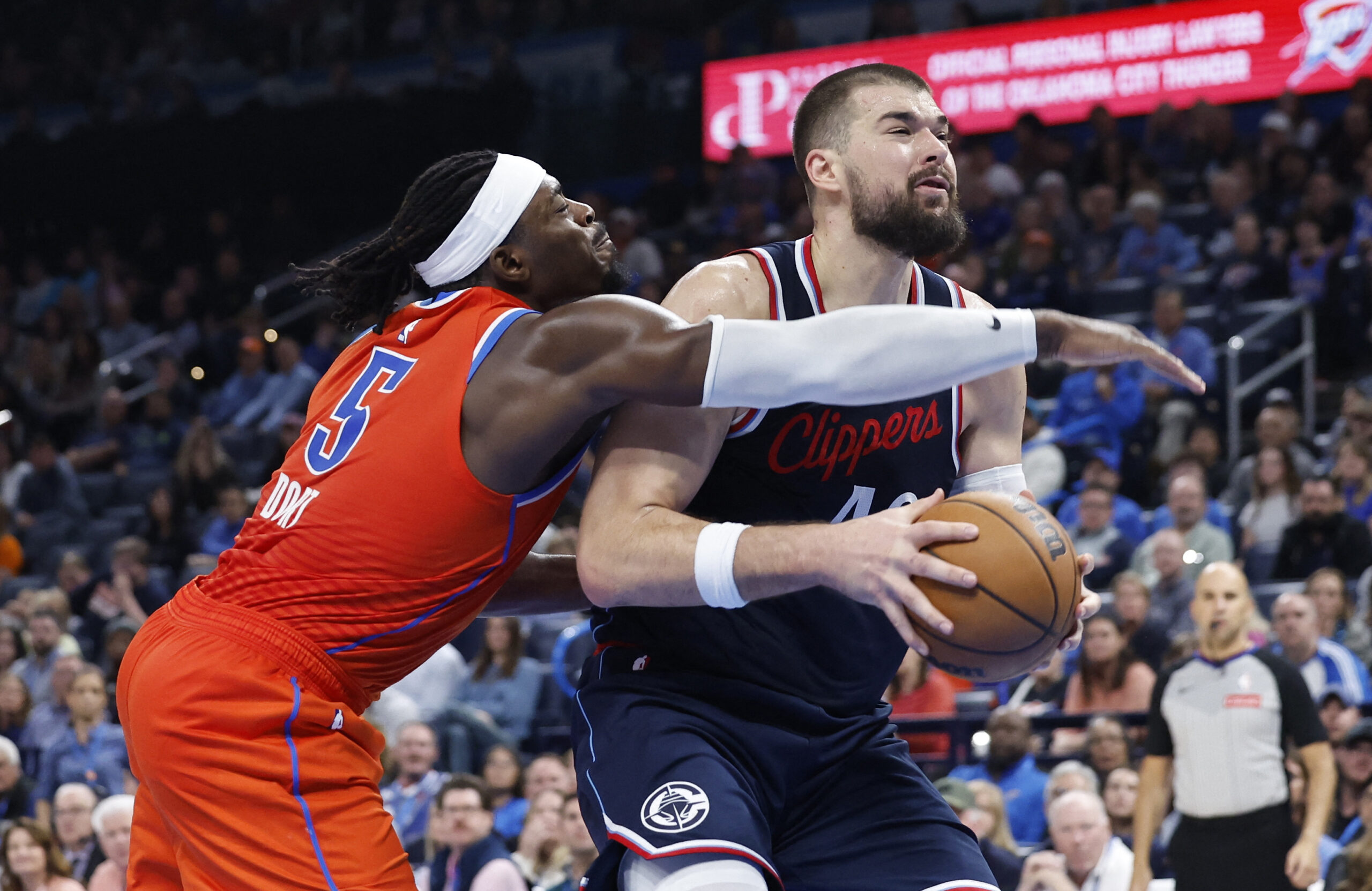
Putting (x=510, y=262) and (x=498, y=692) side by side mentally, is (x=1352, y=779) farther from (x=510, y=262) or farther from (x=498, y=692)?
(x=510, y=262)

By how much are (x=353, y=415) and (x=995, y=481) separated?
1.45 m

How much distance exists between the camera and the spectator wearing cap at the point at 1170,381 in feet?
33.4

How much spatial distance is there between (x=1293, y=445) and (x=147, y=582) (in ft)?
26.6

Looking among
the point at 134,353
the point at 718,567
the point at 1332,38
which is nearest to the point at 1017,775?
the point at 718,567

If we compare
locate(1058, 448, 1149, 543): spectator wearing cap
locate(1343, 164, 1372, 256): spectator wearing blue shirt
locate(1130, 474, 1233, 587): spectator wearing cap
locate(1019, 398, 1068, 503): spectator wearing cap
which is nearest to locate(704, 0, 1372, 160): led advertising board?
locate(1343, 164, 1372, 256): spectator wearing blue shirt

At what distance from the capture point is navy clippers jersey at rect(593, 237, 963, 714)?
11.0 feet

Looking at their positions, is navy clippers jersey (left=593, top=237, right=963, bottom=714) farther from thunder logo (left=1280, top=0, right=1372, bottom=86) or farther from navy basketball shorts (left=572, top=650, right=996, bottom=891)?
thunder logo (left=1280, top=0, right=1372, bottom=86)

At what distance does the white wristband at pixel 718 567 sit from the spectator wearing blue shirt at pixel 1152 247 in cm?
963

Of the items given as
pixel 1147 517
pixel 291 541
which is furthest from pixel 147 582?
pixel 291 541

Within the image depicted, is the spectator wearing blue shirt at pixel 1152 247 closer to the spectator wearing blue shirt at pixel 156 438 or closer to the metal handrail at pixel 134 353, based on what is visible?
the spectator wearing blue shirt at pixel 156 438

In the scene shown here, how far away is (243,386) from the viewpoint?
14.9 meters

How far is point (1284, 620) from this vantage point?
7.33 meters

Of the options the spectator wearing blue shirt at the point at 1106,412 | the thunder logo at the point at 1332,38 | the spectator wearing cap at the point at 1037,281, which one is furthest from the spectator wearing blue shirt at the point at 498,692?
the thunder logo at the point at 1332,38

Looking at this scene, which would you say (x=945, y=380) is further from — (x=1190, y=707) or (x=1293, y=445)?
(x=1293, y=445)
